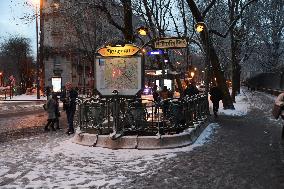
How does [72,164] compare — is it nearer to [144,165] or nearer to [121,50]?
[144,165]

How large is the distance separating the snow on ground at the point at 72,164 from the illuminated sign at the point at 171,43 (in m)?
3.18

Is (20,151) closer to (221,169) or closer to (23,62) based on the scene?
(221,169)

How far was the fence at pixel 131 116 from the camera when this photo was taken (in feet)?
44.9

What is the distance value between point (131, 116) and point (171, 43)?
3143 mm

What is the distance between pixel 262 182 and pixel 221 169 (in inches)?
55.9

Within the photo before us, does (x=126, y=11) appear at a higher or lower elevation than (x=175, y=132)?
higher

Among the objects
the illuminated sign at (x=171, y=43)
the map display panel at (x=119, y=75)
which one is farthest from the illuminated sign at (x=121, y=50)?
the illuminated sign at (x=171, y=43)

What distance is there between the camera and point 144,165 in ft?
35.3

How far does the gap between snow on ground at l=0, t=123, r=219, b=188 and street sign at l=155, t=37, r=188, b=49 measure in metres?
3.18

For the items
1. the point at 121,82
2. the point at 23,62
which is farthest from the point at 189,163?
the point at 23,62

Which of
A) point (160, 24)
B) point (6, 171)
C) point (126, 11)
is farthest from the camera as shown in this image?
point (160, 24)

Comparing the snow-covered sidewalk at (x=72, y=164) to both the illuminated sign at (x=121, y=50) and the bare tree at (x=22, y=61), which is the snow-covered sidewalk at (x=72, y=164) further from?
the bare tree at (x=22, y=61)

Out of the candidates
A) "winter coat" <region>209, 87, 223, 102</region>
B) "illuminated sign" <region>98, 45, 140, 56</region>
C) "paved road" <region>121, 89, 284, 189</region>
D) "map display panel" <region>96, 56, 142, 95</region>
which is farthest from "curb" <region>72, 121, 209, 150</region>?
"winter coat" <region>209, 87, 223, 102</region>

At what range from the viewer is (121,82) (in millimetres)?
14828
